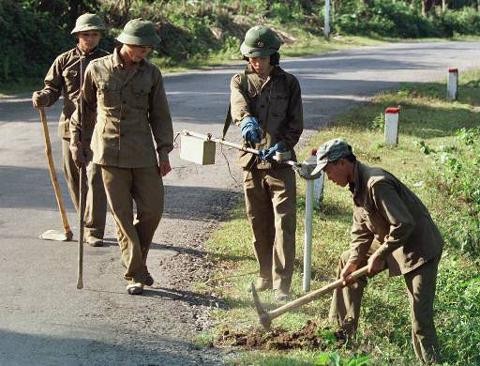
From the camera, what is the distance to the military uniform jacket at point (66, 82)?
29.6 feet

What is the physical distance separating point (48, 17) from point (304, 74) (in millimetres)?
6637

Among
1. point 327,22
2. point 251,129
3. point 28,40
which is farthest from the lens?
point 327,22

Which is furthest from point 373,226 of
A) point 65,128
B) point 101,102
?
point 65,128

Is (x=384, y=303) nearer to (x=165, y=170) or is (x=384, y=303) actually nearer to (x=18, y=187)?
(x=165, y=170)

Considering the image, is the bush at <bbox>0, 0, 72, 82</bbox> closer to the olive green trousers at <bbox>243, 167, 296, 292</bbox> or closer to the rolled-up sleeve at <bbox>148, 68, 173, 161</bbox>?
the rolled-up sleeve at <bbox>148, 68, 173, 161</bbox>

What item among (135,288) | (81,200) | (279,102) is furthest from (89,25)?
(135,288)

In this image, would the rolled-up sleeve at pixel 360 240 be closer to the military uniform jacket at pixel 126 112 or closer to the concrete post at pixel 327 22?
the military uniform jacket at pixel 126 112

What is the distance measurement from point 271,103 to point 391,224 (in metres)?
1.88

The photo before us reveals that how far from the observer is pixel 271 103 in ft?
25.0

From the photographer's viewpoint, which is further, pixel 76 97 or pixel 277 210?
pixel 76 97

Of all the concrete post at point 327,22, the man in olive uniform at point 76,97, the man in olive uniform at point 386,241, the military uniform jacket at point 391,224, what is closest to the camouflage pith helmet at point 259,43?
the man in olive uniform at point 386,241

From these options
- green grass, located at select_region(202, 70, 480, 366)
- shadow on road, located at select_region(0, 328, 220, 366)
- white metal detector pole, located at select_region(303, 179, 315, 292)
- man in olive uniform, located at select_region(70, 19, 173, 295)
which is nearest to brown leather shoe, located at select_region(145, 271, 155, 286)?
man in olive uniform, located at select_region(70, 19, 173, 295)

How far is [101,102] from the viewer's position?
25.4 feet

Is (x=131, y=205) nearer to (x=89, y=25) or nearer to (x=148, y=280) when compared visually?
(x=148, y=280)
